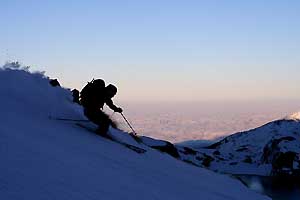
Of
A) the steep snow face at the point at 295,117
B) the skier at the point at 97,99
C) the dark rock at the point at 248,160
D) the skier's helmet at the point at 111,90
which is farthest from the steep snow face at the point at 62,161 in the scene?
the steep snow face at the point at 295,117

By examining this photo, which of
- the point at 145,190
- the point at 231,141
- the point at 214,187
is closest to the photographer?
the point at 145,190

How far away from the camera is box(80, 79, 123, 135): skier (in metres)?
16.9

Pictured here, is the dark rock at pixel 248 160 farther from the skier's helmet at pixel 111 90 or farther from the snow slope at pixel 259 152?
the skier's helmet at pixel 111 90

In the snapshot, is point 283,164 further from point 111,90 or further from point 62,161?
point 62,161

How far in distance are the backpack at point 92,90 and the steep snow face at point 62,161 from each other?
3.36 feet

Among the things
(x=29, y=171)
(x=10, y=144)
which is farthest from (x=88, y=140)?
(x=29, y=171)

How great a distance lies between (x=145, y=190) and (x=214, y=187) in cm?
556

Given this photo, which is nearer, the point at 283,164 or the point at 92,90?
the point at 92,90

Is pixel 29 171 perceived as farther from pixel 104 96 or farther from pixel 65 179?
pixel 104 96

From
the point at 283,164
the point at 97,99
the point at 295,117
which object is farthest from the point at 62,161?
the point at 295,117

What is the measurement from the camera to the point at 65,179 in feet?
27.5

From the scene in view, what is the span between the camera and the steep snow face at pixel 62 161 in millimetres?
7765

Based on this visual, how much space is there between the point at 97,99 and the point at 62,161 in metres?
7.43

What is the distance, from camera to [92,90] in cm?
1709
